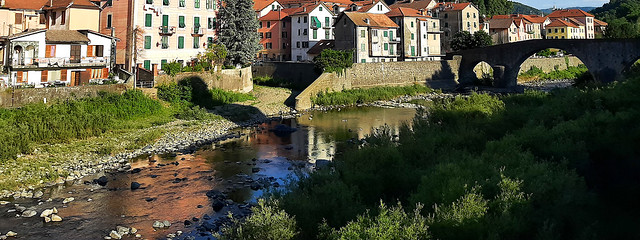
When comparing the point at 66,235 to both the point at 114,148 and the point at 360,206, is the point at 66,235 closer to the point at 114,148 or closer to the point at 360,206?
the point at 360,206

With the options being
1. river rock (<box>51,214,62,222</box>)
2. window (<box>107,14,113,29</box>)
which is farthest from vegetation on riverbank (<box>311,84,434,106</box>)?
river rock (<box>51,214,62,222</box>)

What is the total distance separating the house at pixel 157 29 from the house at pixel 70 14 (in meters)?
1.71

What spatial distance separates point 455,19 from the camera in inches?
2926

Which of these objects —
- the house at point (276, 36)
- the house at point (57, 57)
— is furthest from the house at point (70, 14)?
the house at point (276, 36)

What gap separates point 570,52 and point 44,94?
49801 millimetres

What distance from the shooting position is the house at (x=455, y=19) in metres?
74.0

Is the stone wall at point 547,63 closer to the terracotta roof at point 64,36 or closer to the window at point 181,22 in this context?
the window at point 181,22

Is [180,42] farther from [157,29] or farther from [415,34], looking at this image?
[415,34]

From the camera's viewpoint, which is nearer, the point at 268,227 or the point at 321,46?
the point at 268,227

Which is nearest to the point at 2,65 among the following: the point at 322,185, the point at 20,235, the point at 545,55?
the point at 20,235

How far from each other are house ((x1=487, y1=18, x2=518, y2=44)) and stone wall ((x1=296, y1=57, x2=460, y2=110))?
2636 centimetres

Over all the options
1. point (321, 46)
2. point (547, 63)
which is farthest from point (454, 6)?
point (321, 46)

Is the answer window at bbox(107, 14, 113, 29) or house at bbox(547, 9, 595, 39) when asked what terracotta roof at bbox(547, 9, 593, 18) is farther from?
window at bbox(107, 14, 113, 29)

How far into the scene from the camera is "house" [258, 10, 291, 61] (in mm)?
66875
